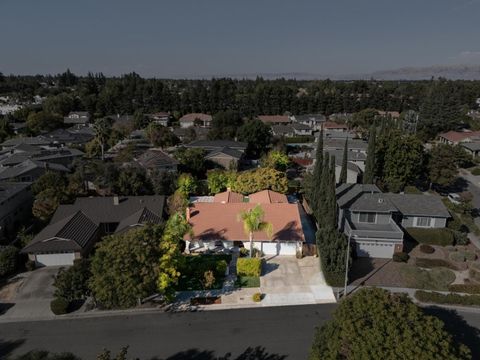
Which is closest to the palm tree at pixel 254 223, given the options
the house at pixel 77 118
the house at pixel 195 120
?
the house at pixel 195 120

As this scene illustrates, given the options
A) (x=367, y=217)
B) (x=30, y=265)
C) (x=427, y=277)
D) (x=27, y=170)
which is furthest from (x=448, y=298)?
(x=27, y=170)

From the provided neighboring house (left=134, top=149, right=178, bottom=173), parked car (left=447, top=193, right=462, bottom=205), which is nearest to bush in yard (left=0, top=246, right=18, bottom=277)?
neighboring house (left=134, top=149, right=178, bottom=173)

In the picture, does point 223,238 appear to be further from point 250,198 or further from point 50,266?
point 50,266

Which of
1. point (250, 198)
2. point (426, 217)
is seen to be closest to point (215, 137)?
point (250, 198)

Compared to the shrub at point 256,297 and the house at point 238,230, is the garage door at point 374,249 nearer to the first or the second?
the house at point 238,230

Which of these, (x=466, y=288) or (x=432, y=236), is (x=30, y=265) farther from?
(x=432, y=236)

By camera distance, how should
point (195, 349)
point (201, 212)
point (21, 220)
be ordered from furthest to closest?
point (21, 220) < point (201, 212) < point (195, 349)

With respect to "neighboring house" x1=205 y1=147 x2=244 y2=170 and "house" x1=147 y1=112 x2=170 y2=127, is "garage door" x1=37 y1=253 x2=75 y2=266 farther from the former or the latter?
"house" x1=147 y1=112 x2=170 y2=127
